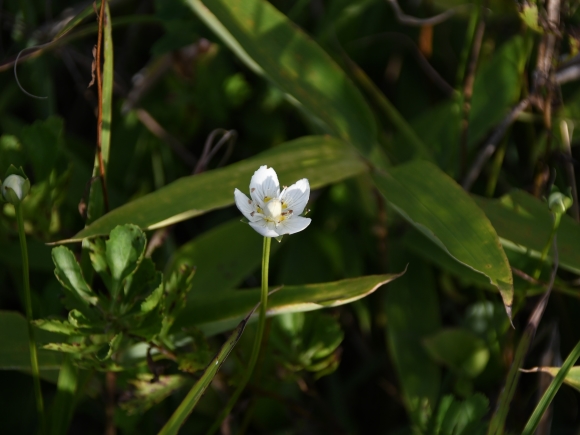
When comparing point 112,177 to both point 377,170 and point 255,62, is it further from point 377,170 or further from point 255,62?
point 377,170

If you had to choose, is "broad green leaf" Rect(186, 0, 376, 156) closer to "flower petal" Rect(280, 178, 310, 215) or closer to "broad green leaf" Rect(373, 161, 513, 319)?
"broad green leaf" Rect(373, 161, 513, 319)

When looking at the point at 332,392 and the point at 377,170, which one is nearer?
the point at 377,170

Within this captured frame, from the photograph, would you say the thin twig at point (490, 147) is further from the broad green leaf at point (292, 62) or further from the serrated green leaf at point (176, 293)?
the serrated green leaf at point (176, 293)

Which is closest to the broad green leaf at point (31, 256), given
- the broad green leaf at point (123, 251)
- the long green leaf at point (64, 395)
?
the long green leaf at point (64, 395)

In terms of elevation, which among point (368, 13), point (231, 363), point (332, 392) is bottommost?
point (332, 392)

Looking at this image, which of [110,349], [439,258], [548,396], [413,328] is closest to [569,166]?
[439,258]

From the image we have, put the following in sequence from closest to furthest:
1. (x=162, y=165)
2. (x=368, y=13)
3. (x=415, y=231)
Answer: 1. (x=415, y=231)
2. (x=162, y=165)
3. (x=368, y=13)

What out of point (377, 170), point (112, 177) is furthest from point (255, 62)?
point (112, 177)
